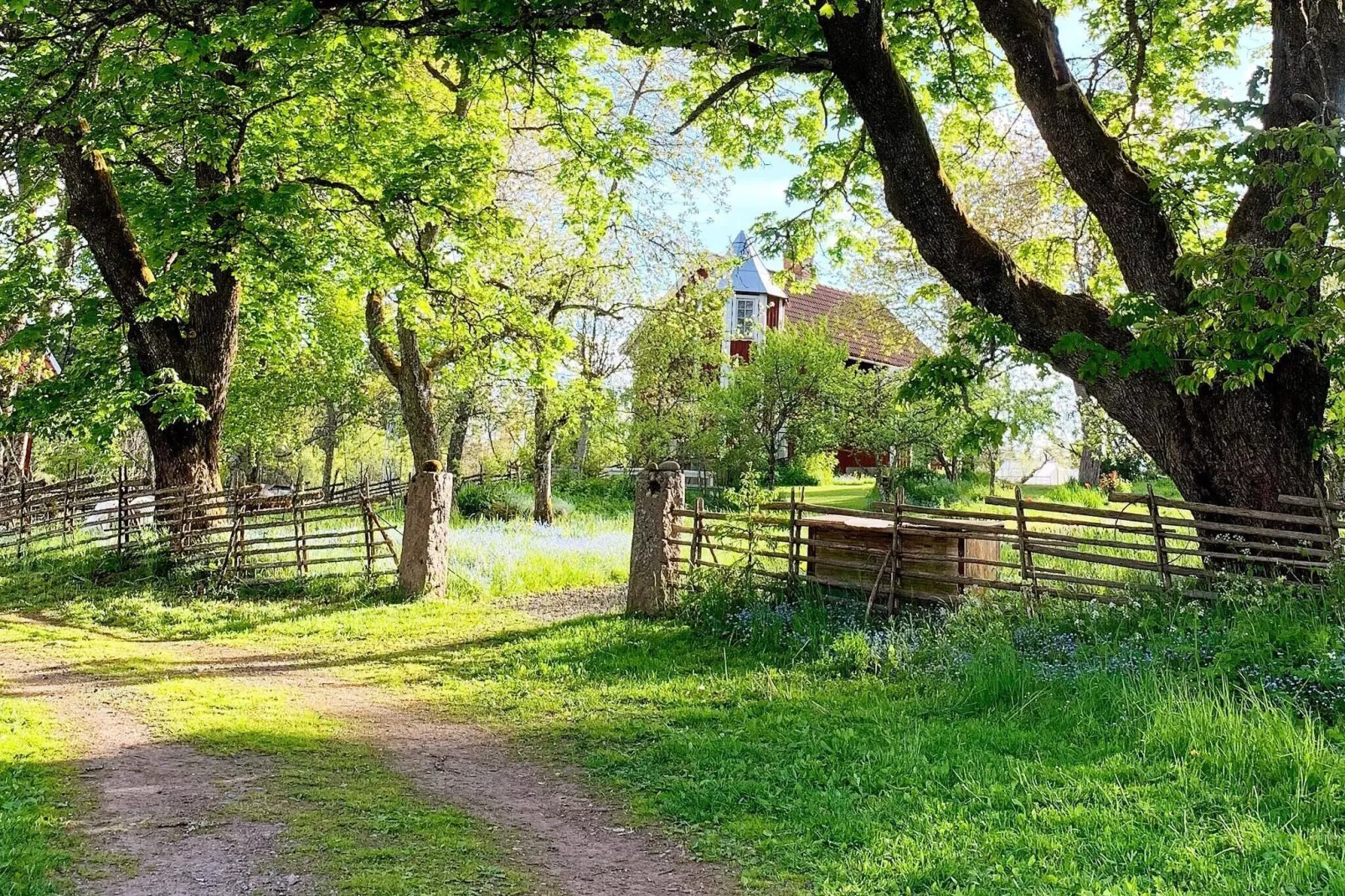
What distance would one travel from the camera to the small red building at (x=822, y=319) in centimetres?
2883

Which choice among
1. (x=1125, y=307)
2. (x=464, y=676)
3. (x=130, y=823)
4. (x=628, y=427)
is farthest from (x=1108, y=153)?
(x=628, y=427)

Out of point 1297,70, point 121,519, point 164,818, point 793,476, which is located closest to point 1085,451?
point 793,476

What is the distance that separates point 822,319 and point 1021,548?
55.7 ft

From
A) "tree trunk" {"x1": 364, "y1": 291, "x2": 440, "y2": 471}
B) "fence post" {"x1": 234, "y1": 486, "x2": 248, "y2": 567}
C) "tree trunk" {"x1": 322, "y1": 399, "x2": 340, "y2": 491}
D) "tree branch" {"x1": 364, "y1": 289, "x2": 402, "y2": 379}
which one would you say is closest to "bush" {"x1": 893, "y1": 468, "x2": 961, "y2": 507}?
"tree trunk" {"x1": 364, "y1": 291, "x2": 440, "y2": 471}

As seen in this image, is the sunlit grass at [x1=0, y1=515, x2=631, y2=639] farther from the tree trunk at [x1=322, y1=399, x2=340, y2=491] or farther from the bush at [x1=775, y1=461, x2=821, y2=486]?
the tree trunk at [x1=322, y1=399, x2=340, y2=491]

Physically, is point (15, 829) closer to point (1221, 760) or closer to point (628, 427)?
point (1221, 760)

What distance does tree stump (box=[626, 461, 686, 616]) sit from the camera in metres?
10.8

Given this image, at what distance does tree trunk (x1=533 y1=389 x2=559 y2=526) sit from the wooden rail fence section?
1082 cm

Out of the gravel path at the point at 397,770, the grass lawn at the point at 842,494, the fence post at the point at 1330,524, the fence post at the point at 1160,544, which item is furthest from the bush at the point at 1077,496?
the gravel path at the point at 397,770

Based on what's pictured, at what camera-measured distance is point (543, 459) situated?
23266mm

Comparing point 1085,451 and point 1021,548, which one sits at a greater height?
point 1085,451

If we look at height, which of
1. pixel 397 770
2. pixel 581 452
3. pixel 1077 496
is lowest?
pixel 397 770

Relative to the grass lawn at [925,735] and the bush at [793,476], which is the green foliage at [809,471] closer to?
the bush at [793,476]

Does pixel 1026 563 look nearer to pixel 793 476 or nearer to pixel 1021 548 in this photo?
pixel 1021 548
